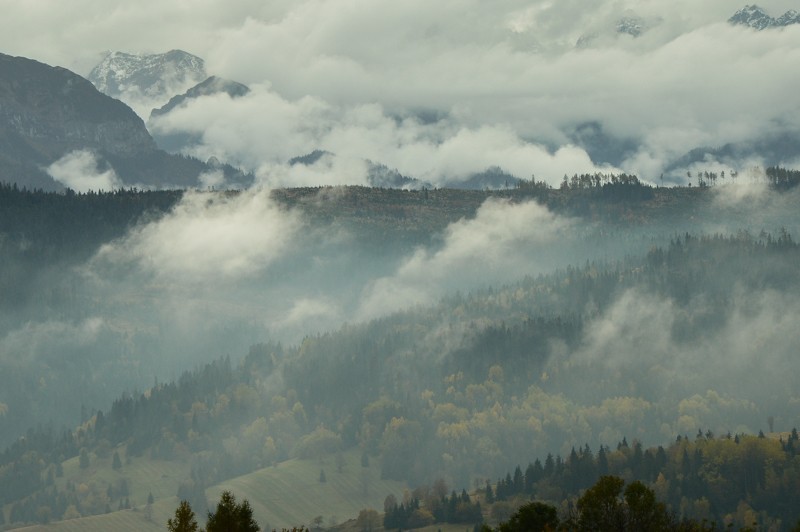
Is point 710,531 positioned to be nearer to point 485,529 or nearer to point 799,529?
Answer: point 799,529

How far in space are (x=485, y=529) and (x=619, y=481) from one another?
20785 millimetres

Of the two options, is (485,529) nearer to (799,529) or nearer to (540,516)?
(540,516)

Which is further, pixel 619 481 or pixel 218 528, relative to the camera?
pixel 619 481

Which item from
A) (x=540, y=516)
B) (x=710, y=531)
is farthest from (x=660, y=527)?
(x=540, y=516)

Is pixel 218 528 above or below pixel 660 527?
above

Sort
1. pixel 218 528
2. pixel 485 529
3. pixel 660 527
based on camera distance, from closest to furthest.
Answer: pixel 218 528 → pixel 660 527 → pixel 485 529

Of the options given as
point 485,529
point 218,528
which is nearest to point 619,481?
point 485,529

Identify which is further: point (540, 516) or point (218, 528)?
point (540, 516)

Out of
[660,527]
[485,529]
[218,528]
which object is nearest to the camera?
[218,528]

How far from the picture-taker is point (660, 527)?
166 m

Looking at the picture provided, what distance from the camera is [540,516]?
184m

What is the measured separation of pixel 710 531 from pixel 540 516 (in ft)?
89.8

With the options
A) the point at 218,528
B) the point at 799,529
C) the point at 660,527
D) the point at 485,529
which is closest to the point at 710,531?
the point at 660,527

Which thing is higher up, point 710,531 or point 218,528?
point 218,528
